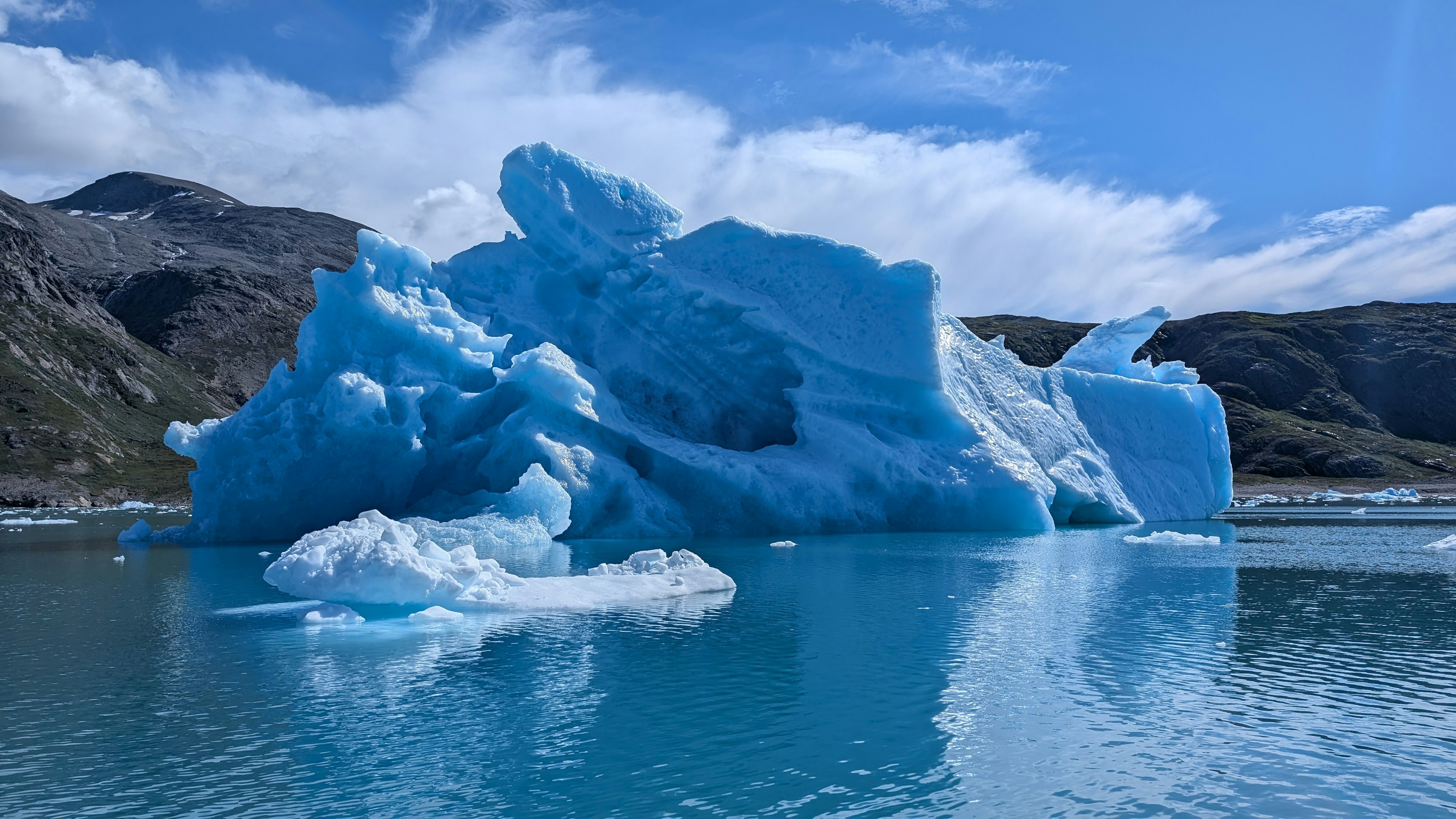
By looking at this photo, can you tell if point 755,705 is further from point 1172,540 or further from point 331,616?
point 1172,540

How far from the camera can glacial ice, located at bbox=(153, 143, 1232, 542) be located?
22531mm

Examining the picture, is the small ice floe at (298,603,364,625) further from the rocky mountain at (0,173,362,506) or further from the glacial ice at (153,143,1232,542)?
the rocky mountain at (0,173,362,506)

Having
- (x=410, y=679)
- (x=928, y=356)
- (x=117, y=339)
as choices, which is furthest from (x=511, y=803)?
(x=117, y=339)

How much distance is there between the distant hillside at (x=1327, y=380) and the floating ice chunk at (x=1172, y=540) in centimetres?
5543

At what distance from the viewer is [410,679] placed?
8812 mm

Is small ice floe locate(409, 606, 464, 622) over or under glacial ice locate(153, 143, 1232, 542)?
under

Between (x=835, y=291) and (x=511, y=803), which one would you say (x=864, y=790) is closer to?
(x=511, y=803)

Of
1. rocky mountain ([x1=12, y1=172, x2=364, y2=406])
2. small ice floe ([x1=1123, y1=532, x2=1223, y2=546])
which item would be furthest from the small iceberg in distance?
rocky mountain ([x1=12, y1=172, x2=364, y2=406])

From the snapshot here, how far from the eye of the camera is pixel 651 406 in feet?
90.6

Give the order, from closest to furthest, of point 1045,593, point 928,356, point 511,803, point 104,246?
point 511,803
point 1045,593
point 928,356
point 104,246

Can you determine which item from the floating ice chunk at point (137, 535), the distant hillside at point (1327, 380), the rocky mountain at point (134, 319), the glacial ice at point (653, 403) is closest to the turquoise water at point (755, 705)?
the glacial ice at point (653, 403)

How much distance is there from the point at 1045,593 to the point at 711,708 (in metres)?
7.88

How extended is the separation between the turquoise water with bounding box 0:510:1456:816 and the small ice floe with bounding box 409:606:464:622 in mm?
186

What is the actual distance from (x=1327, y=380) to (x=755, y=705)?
99.5m
